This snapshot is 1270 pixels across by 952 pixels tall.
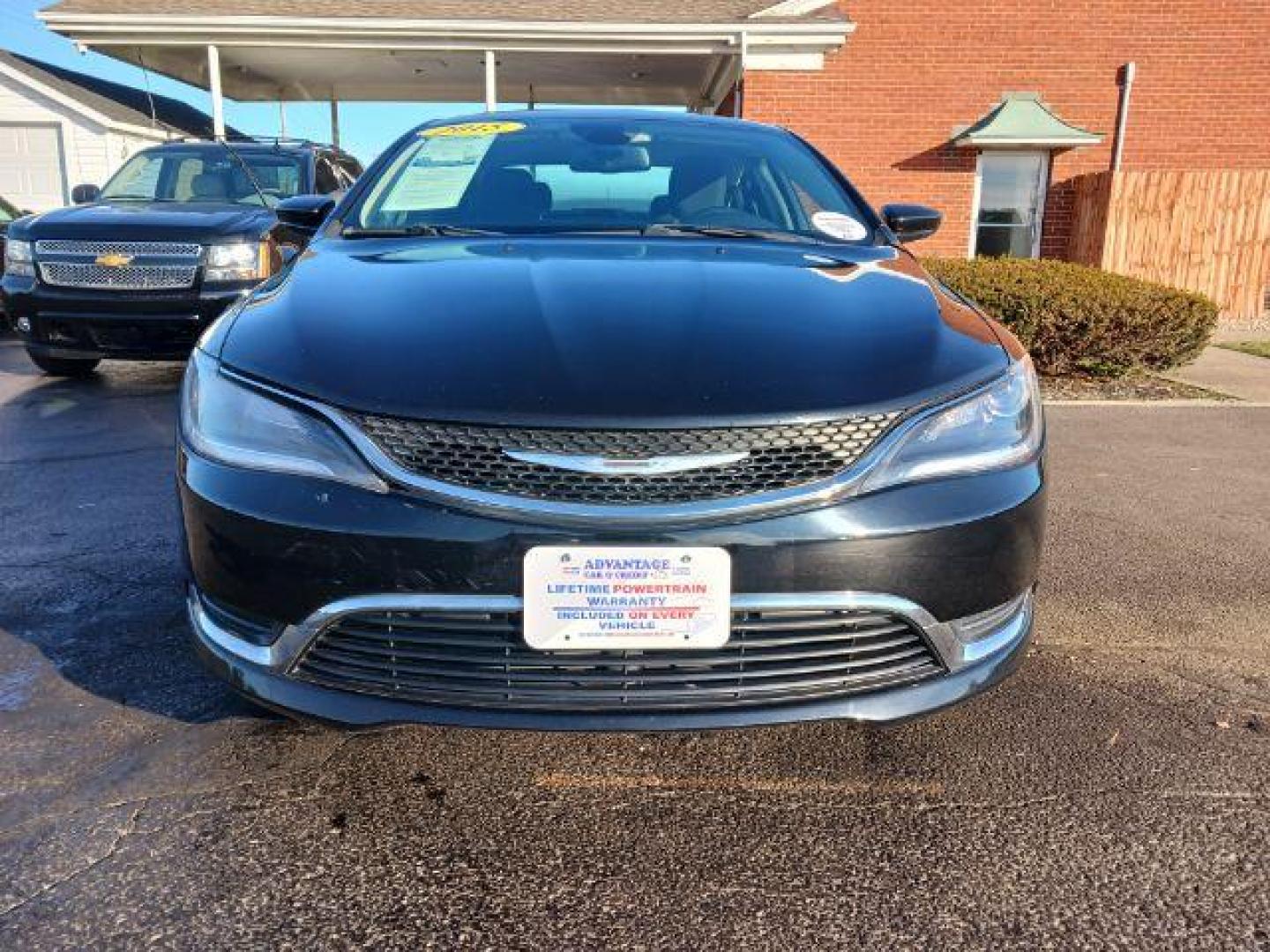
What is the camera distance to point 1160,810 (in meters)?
2.10

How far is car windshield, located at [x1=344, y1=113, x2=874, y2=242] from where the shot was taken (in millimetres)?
2984

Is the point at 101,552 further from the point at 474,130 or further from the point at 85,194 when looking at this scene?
the point at 85,194

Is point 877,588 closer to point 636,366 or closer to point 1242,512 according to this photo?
point 636,366

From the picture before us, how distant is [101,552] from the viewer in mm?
3604

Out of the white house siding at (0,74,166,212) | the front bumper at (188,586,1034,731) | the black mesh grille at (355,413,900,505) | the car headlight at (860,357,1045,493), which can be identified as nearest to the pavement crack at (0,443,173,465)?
the front bumper at (188,586,1034,731)

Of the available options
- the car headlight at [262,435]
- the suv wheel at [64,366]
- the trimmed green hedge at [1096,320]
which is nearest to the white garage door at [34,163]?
the suv wheel at [64,366]

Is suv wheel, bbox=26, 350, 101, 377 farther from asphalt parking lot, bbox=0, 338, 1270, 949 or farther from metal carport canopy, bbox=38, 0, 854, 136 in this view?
metal carport canopy, bbox=38, 0, 854, 136

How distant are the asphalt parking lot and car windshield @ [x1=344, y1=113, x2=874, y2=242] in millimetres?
1433

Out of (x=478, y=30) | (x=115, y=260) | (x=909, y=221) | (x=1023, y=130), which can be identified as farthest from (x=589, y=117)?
(x=1023, y=130)

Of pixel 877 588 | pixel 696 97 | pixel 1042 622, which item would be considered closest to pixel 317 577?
pixel 877 588

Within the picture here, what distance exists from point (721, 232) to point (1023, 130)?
1103 centimetres

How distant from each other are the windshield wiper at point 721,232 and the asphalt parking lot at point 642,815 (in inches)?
54.7

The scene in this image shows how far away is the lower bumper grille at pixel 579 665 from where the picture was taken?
1.80 m

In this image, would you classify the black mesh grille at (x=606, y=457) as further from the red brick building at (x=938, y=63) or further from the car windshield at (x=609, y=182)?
the red brick building at (x=938, y=63)
